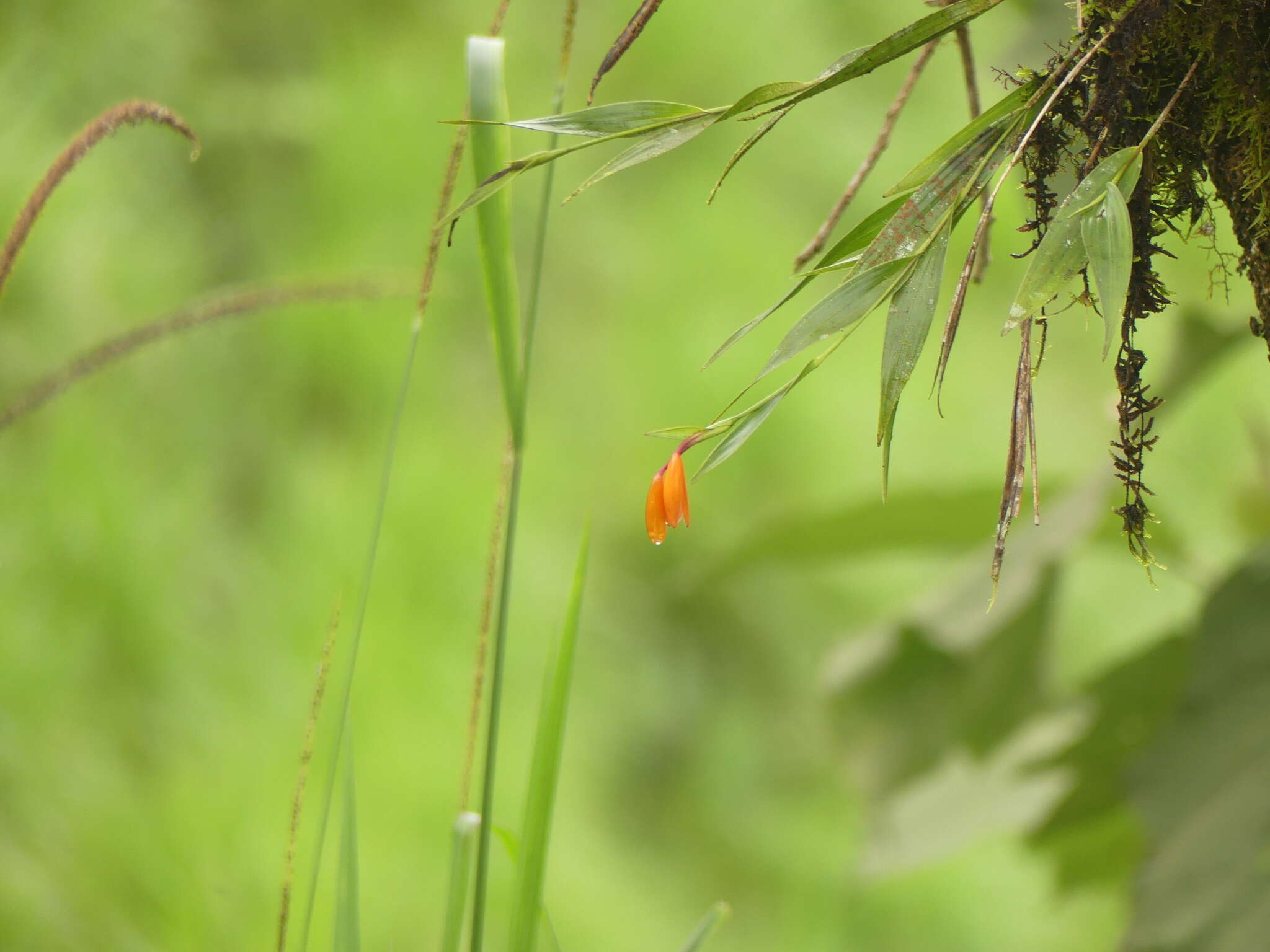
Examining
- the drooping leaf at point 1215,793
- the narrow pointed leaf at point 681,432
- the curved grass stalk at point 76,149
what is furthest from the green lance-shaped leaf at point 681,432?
the drooping leaf at point 1215,793

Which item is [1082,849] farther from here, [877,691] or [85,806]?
[85,806]

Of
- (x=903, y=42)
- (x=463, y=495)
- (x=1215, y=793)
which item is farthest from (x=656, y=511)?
(x=463, y=495)

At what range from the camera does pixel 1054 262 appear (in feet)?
0.61

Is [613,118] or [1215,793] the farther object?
[1215,793]

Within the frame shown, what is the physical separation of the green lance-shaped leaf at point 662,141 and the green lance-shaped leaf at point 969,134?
4 cm

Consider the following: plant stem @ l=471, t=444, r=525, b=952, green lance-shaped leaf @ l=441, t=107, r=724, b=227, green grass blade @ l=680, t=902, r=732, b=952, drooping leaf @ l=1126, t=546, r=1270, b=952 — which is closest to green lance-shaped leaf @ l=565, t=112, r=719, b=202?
green lance-shaped leaf @ l=441, t=107, r=724, b=227

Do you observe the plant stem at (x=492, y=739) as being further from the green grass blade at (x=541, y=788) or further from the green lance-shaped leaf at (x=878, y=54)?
the green lance-shaped leaf at (x=878, y=54)

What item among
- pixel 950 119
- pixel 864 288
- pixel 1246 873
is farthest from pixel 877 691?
pixel 950 119

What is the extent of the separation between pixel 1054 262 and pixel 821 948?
1.07 meters

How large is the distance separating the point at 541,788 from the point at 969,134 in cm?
21

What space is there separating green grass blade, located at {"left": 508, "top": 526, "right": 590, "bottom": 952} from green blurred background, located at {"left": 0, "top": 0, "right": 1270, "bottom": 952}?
0.36 m

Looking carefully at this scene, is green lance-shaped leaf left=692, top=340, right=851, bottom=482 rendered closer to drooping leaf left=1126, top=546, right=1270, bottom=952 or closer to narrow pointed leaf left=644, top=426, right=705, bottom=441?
narrow pointed leaf left=644, top=426, right=705, bottom=441

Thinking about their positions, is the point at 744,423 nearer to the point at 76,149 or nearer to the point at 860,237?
the point at 860,237

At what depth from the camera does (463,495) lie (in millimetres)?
1071
